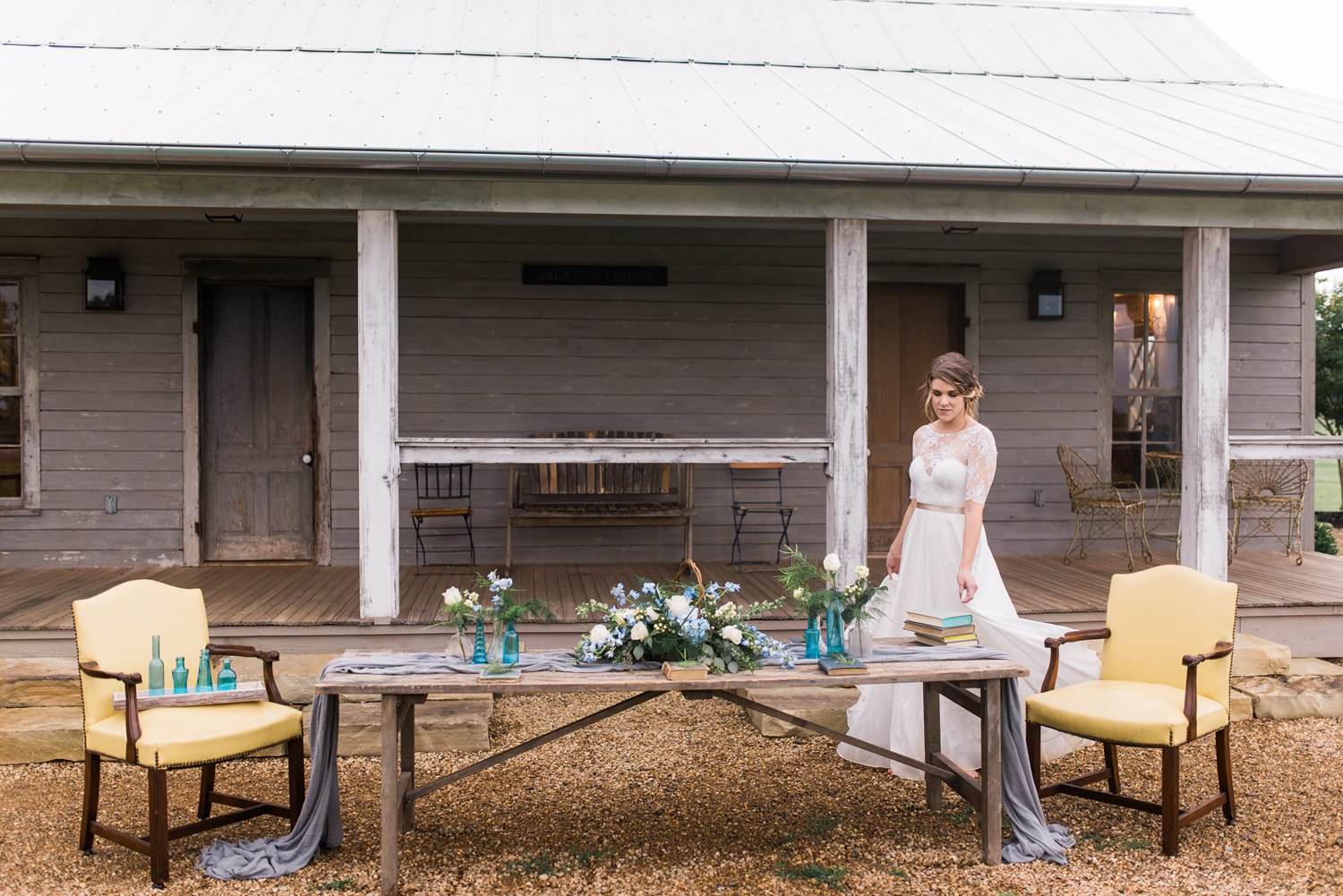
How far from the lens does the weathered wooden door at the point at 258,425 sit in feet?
24.5

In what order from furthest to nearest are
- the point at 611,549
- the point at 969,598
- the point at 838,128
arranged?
the point at 611,549
the point at 838,128
the point at 969,598

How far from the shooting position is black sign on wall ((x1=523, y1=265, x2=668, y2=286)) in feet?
24.8

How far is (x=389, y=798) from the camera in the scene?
11.8 ft

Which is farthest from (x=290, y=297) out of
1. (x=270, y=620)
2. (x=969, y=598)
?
(x=969, y=598)

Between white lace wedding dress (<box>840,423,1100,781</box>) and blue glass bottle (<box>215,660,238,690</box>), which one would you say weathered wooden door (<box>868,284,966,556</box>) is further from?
blue glass bottle (<box>215,660,238,690</box>)

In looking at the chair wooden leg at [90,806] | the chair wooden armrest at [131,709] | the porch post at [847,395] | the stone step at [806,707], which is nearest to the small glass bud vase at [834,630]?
the stone step at [806,707]

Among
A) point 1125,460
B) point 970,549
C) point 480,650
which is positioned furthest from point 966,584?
point 1125,460

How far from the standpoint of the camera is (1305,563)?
7.53 metres

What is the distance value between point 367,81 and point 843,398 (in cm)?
359

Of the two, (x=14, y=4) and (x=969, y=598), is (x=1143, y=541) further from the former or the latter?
(x=14, y=4)

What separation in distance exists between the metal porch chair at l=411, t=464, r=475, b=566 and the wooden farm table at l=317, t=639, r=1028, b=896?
11.5 ft

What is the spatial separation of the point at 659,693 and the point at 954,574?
1.51 metres

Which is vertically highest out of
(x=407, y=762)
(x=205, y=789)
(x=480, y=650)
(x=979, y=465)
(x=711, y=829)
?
(x=979, y=465)

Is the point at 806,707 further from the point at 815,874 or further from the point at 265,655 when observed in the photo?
the point at 265,655
